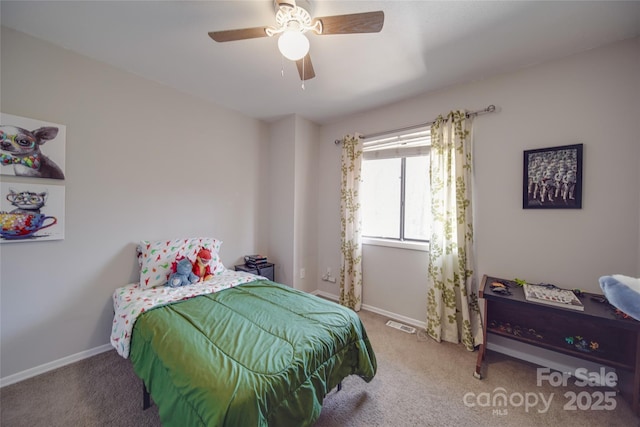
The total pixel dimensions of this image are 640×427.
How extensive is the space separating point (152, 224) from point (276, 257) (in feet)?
4.94

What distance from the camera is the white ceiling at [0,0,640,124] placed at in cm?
143

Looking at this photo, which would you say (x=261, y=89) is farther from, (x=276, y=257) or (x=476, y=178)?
(x=476, y=178)

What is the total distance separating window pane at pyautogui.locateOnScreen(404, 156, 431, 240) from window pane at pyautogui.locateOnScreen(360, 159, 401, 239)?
12 cm

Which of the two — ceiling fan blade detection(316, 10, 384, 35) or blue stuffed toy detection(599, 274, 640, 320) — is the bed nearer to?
blue stuffed toy detection(599, 274, 640, 320)

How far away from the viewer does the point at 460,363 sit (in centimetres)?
196

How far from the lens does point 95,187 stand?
1975mm

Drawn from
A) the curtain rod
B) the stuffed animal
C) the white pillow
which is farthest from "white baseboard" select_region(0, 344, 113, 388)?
the curtain rod

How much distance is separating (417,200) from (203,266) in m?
2.43

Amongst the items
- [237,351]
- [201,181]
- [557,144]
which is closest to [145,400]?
[237,351]

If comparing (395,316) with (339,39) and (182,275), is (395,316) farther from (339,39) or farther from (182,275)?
(339,39)

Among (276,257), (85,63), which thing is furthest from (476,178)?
(85,63)

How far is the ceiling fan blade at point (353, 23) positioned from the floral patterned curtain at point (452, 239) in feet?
4.66

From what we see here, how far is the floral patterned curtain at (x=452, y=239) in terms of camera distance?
220cm

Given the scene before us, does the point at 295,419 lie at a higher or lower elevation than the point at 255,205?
lower
